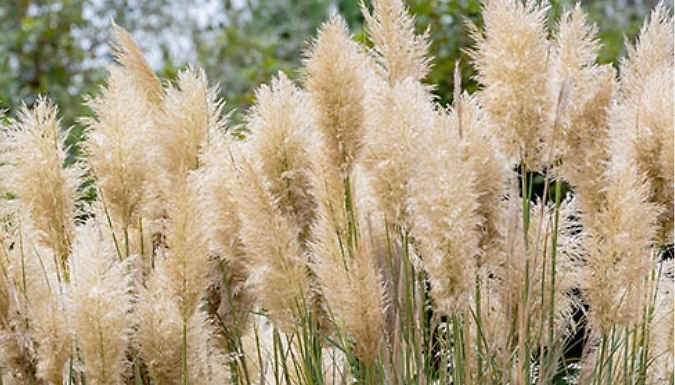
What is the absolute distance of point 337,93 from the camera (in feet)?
8.42

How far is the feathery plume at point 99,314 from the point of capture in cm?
231

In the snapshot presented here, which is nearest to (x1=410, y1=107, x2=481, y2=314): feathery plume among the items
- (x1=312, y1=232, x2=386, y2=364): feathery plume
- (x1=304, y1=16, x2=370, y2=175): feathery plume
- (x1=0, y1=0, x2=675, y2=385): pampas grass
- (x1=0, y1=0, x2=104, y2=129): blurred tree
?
(x1=0, y1=0, x2=675, y2=385): pampas grass

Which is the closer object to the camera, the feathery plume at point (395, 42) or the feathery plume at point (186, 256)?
the feathery plume at point (186, 256)

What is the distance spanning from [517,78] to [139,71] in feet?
2.80

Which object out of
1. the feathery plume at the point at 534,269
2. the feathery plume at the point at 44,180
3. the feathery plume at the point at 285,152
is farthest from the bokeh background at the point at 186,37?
the feathery plume at the point at 44,180

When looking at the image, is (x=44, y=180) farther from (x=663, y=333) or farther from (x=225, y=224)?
(x=663, y=333)

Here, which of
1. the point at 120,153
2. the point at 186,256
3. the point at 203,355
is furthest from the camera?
the point at 120,153

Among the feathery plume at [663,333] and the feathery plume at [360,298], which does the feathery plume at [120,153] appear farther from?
the feathery plume at [663,333]

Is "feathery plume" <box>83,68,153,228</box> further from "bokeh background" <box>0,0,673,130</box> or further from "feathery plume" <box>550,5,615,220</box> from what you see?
"bokeh background" <box>0,0,673,130</box>

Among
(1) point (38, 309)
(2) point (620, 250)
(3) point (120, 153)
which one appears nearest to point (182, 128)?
(3) point (120, 153)

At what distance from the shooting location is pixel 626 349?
276 cm

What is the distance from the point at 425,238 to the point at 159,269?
1.73ft

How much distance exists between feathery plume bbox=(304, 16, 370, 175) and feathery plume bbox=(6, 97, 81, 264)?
0.54 metres

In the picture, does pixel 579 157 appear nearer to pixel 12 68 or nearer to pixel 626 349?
pixel 626 349
